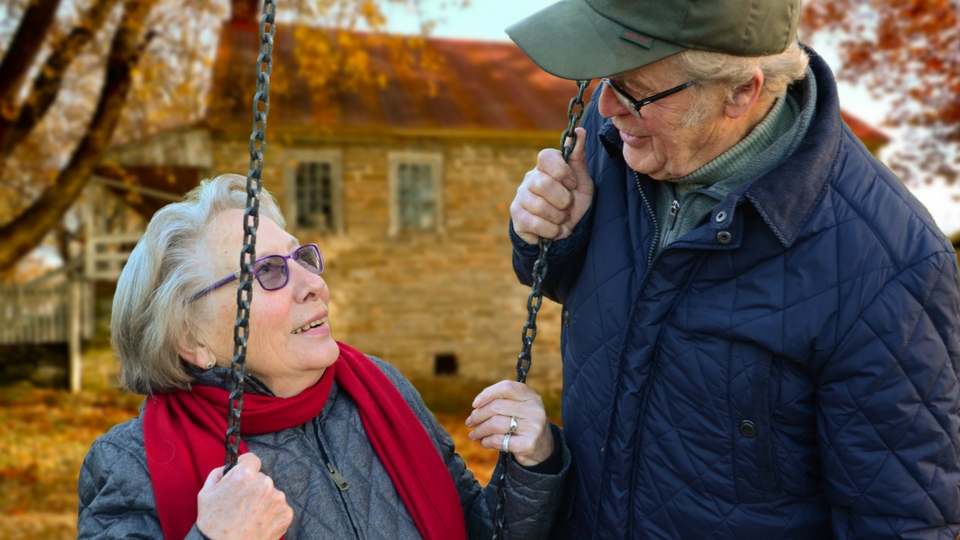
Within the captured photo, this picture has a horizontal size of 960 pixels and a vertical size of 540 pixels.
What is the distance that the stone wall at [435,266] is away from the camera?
521 inches

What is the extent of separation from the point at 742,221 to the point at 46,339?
1562 centimetres

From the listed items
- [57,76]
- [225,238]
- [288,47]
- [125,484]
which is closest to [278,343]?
[225,238]

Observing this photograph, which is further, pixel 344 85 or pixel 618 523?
pixel 344 85

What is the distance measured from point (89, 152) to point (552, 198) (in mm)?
7905

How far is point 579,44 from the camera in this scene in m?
1.84

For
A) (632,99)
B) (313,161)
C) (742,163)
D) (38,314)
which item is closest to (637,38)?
(632,99)

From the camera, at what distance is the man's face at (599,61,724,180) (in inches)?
72.5

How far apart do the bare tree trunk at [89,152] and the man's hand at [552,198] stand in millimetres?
7476

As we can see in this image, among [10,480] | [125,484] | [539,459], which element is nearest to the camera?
[125,484]

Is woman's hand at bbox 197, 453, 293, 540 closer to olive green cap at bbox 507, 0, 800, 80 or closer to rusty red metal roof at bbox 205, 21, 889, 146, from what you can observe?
olive green cap at bbox 507, 0, 800, 80

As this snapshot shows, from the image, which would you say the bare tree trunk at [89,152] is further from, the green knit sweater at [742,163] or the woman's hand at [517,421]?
the green knit sweater at [742,163]

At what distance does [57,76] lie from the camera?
870 cm

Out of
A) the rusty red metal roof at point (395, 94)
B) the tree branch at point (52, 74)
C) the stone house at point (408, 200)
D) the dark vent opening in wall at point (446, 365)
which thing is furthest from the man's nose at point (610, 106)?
the dark vent opening in wall at point (446, 365)

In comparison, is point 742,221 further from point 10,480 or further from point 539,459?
point 10,480
